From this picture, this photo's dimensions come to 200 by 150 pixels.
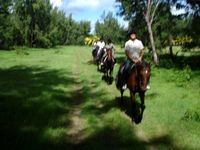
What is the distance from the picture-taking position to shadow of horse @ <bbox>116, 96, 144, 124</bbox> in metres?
15.2

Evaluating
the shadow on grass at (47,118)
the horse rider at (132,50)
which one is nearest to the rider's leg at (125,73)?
the horse rider at (132,50)

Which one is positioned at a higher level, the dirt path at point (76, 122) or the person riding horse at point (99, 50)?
the person riding horse at point (99, 50)

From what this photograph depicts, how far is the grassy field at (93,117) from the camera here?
12508 millimetres

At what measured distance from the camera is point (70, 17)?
158 m

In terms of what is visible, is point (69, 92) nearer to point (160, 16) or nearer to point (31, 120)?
point (31, 120)

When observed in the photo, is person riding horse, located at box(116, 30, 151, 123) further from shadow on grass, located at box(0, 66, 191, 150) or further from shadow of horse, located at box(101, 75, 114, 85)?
shadow of horse, located at box(101, 75, 114, 85)

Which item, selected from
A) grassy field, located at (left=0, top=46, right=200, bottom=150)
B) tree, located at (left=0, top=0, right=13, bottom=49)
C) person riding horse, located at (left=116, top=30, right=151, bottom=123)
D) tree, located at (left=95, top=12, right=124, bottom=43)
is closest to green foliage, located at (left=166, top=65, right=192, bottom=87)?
grassy field, located at (left=0, top=46, right=200, bottom=150)

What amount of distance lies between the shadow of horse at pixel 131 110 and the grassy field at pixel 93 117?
0.18 metres

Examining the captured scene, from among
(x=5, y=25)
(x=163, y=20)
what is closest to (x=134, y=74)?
(x=163, y=20)

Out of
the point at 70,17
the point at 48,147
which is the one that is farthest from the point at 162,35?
the point at 70,17

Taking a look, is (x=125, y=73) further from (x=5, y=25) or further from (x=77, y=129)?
(x=5, y=25)

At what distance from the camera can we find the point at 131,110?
54.6 feet

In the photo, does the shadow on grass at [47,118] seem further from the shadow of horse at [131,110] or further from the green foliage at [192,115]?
the green foliage at [192,115]

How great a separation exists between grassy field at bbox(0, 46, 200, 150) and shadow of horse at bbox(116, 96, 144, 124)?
6.9 inches
